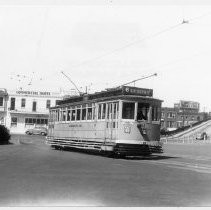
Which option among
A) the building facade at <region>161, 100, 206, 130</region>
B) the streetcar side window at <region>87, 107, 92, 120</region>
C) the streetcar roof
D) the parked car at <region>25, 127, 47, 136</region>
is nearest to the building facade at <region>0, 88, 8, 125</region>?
the parked car at <region>25, 127, 47, 136</region>

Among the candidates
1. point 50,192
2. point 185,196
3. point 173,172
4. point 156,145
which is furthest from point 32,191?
point 156,145

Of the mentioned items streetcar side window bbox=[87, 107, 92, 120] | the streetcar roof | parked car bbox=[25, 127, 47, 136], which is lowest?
parked car bbox=[25, 127, 47, 136]

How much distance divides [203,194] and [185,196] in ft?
1.55

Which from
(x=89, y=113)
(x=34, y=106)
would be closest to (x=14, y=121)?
(x=34, y=106)

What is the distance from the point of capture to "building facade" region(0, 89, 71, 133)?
66625 mm

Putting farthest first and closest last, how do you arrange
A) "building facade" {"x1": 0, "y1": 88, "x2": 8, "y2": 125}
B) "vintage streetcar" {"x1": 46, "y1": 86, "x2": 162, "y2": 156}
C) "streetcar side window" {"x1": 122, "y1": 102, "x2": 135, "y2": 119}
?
1. "building facade" {"x1": 0, "y1": 88, "x2": 8, "y2": 125}
2. "streetcar side window" {"x1": 122, "y1": 102, "x2": 135, "y2": 119}
3. "vintage streetcar" {"x1": 46, "y1": 86, "x2": 162, "y2": 156}

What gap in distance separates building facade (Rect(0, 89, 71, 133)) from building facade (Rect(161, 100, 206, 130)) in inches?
1830

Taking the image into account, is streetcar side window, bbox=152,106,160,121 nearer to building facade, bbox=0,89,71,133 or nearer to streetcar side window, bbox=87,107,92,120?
streetcar side window, bbox=87,107,92,120

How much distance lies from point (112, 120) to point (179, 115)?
9678 centimetres

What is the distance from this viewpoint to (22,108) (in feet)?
220

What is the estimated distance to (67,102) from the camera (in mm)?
25562

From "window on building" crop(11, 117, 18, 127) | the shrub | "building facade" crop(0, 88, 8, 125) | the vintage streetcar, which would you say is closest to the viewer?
the vintage streetcar

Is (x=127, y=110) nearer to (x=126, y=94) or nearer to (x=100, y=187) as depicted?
(x=126, y=94)

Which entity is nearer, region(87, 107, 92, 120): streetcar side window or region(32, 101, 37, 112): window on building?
region(87, 107, 92, 120): streetcar side window
